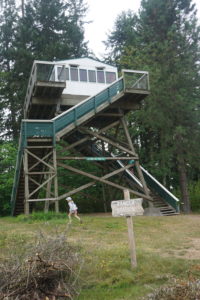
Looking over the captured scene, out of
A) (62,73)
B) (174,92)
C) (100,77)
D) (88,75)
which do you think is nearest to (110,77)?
(100,77)

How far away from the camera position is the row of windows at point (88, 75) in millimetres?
20069

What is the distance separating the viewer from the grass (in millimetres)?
6309

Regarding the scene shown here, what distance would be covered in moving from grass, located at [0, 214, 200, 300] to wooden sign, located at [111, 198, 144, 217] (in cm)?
105

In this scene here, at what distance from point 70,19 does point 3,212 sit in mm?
20408

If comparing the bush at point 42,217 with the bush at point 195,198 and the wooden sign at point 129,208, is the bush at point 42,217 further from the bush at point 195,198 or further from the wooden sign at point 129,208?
the bush at point 195,198

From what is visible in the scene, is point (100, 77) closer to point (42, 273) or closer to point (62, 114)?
point (62, 114)

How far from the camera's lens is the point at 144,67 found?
22.2 m

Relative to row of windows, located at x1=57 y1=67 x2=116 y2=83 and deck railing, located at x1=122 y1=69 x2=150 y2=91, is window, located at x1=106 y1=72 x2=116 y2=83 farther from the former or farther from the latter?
deck railing, located at x1=122 y1=69 x2=150 y2=91

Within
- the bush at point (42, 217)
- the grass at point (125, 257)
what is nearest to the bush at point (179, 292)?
the grass at point (125, 257)

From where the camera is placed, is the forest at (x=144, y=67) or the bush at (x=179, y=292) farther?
the forest at (x=144, y=67)

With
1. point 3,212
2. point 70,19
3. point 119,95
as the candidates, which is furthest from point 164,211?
point 70,19

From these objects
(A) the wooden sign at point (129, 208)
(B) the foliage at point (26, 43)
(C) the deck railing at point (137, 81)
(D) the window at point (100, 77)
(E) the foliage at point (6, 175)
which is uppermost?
(B) the foliage at point (26, 43)

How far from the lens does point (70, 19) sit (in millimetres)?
35094

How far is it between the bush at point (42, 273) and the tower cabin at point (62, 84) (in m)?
12.3
